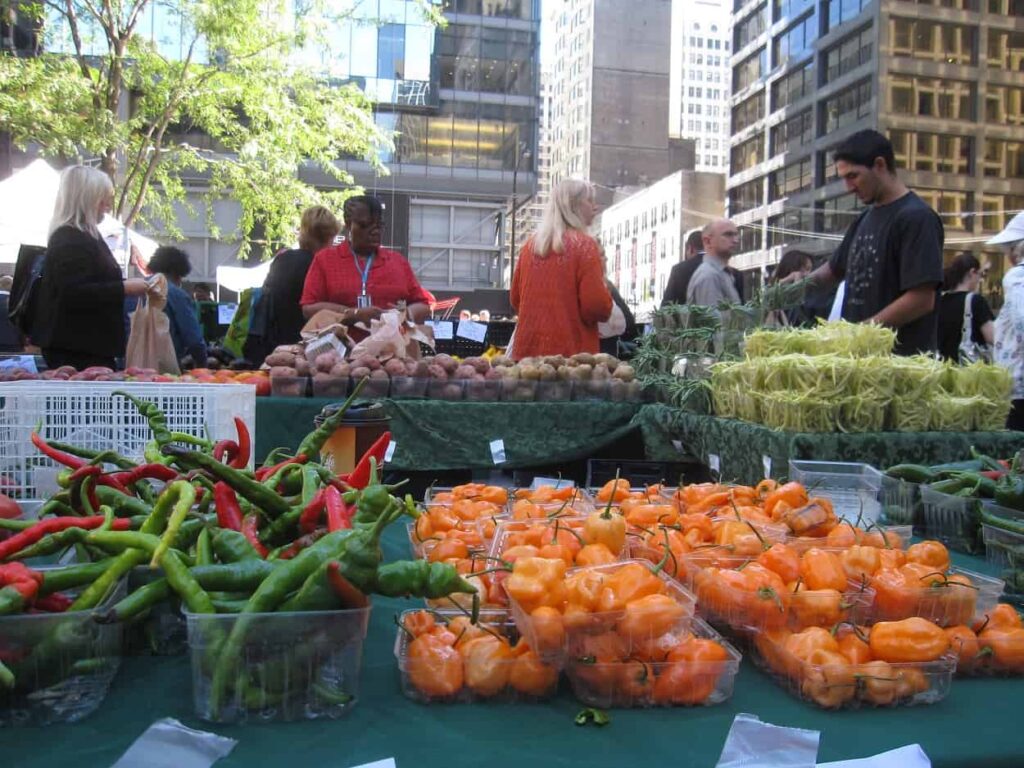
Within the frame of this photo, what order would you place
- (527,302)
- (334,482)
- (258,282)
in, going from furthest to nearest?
(258,282)
(527,302)
(334,482)

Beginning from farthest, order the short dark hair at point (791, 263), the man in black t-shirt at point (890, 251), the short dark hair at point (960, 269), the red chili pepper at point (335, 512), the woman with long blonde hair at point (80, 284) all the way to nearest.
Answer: the short dark hair at point (791, 263)
the short dark hair at point (960, 269)
the woman with long blonde hair at point (80, 284)
the man in black t-shirt at point (890, 251)
the red chili pepper at point (335, 512)

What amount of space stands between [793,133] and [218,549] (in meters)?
60.3

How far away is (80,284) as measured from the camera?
4.84 meters

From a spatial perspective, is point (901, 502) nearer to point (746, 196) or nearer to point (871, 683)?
point (871, 683)

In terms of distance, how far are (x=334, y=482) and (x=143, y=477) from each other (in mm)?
473

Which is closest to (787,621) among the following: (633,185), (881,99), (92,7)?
(92,7)

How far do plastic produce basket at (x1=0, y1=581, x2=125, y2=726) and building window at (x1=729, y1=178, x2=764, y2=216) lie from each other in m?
63.6

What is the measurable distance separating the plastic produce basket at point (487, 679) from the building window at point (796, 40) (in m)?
57.6

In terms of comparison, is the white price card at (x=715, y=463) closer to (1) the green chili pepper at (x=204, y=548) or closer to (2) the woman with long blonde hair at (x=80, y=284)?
(1) the green chili pepper at (x=204, y=548)

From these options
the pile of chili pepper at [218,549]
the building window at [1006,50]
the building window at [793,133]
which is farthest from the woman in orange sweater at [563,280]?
the building window at [793,133]

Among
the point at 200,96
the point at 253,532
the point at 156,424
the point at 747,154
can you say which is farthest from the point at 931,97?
the point at 253,532

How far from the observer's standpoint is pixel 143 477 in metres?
1.94

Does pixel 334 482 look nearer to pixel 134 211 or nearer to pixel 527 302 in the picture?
pixel 527 302

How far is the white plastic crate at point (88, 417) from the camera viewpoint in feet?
9.23
